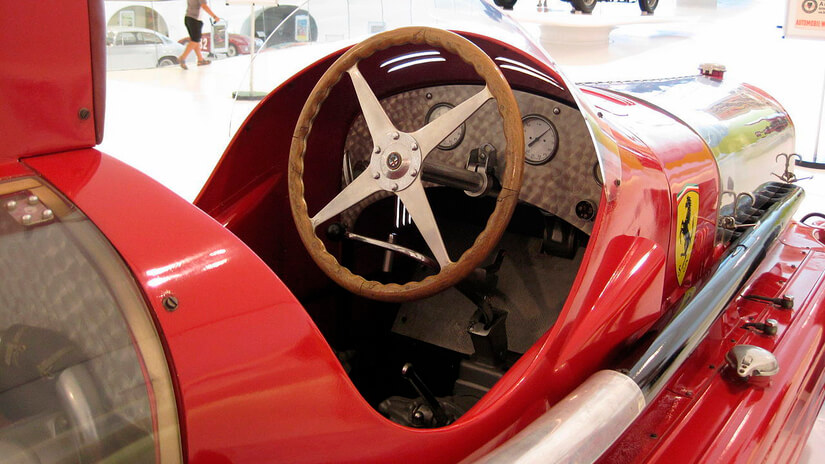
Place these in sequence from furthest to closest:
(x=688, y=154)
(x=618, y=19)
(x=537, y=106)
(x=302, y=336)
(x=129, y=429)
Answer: (x=618, y=19) < (x=688, y=154) < (x=537, y=106) < (x=302, y=336) < (x=129, y=429)

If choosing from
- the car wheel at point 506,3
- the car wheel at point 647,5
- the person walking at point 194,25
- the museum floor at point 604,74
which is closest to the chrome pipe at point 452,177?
the museum floor at point 604,74

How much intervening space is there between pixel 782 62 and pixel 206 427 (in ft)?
28.0

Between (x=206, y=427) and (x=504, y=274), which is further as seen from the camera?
(x=504, y=274)

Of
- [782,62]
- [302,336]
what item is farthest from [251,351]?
[782,62]

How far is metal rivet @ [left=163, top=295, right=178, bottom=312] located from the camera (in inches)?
36.5

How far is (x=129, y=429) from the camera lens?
882mm

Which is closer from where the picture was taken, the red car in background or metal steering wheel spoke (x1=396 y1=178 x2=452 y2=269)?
metal steering wheel spoke (x1=396 y1=178 x2=452 y2=269)

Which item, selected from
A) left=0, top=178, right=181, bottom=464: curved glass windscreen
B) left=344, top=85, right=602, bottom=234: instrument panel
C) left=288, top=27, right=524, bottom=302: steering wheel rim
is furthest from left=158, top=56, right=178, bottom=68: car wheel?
left=0, top=178, right=181, bottom=464: curved glass windscreen

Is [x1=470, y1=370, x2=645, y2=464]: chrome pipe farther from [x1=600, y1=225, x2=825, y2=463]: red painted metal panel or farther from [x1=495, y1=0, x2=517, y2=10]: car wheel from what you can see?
[x1=495, y1=0, x2=517, y2=10]: car wheel

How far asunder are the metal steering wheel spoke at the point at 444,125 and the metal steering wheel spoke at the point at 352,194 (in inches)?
5.7

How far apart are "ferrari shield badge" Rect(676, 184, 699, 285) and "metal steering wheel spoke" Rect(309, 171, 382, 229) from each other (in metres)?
0.78

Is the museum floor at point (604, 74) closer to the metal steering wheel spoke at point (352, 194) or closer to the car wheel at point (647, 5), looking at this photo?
the car wheel at point (647, 5)

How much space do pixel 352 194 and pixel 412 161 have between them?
6.7 inches

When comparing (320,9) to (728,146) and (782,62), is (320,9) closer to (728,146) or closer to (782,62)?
(728,146)
